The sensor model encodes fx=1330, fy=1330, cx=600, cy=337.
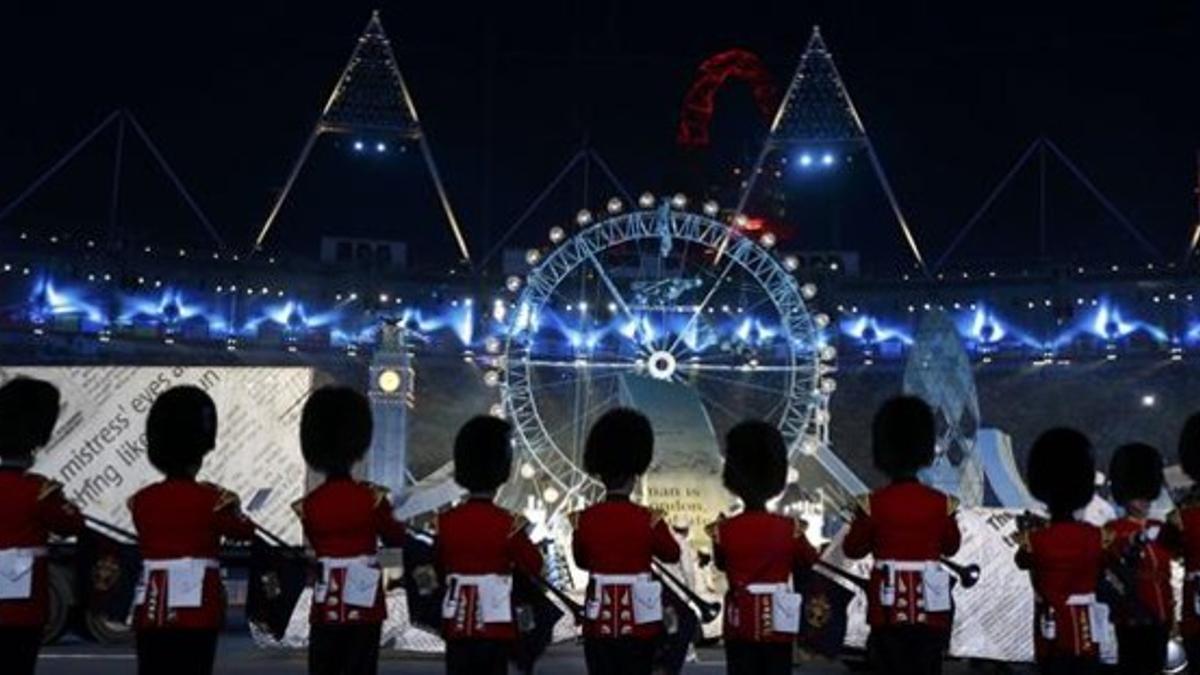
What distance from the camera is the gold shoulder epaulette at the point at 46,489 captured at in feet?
30.1

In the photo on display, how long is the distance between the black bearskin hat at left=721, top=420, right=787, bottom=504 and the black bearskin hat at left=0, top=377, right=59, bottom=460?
17.2ft

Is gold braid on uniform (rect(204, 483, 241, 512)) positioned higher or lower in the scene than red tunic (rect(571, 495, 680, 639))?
higher

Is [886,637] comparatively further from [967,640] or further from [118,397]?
[118,397]

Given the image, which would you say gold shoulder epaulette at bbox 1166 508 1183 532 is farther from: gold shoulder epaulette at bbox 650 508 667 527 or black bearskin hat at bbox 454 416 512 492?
black bearskin hat at bbox 454 416 512 492

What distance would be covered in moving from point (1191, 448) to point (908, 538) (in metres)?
3.78

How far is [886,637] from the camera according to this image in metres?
9.95

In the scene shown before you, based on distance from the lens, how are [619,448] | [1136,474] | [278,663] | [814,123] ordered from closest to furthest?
[619,448]
[1136,474]
[278,663]
[814,123]

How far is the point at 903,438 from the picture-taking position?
1069cm

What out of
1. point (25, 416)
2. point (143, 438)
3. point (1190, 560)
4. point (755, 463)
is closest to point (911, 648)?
point (755, 463)

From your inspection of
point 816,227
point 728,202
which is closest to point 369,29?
point 728,202

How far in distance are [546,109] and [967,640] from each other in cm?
4985

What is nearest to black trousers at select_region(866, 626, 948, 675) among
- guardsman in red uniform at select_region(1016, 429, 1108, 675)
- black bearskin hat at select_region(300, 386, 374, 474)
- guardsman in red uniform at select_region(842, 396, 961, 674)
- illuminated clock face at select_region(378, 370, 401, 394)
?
guardsman in red uniform at select_region(842, 396, 961, 674)

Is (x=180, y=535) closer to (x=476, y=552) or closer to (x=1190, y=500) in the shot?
(x=476, y=552)

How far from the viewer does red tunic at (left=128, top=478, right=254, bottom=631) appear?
9000 millimetres
